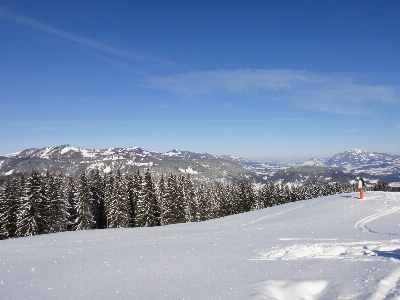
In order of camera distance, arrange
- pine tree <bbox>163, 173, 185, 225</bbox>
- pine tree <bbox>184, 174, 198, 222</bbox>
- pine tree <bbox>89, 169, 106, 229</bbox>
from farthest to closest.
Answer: pine tree <bbox>184, 174, 198, 222</bbox> < pine tree <bbox>89, 169, 106, 229</bbox> < pine tree <bbox>163, 173, 185, 225</bbox>

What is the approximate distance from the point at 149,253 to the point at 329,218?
42.5 ft

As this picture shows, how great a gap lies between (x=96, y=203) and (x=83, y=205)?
4.58 meters

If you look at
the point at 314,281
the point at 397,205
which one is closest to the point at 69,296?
the point at 314,281

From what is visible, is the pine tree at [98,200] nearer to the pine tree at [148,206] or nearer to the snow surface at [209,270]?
the pine tree at [148,206]

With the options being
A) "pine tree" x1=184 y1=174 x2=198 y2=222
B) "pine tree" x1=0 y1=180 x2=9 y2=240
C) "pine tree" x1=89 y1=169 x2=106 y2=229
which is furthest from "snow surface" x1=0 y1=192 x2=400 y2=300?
"pine tree" x1=184 y1=174 x2=198 y2=222

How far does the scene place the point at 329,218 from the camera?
56.2 feet

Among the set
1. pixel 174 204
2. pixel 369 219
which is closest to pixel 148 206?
pixel 174 204

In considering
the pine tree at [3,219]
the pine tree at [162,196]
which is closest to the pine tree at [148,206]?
the pine tree at [162,196]

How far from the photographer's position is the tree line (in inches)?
1280

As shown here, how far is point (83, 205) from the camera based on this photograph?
3850 cm

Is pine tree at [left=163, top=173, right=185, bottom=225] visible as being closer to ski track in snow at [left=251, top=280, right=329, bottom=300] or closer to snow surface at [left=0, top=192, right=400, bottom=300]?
snow surface at [left=0, top=192, right=400, bottom=300]

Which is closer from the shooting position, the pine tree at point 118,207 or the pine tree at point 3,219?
the pine tree at point 3,219

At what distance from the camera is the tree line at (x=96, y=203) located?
1280 inches

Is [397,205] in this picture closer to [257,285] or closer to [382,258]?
[382,258]
